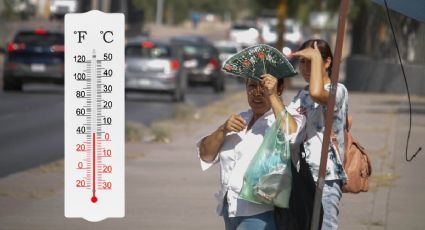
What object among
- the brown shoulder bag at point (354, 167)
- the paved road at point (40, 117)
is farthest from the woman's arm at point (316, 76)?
the paved road at point (40, 117)

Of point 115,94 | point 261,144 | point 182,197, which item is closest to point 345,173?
point 261,144

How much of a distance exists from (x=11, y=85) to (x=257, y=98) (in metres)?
27.9

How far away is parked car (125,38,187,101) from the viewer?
3088 centimetres

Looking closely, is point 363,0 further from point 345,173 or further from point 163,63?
point 345,173

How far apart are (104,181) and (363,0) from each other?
2866 cm

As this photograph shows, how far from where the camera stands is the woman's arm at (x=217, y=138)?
6.25 meters

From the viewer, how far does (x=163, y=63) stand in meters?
31.1

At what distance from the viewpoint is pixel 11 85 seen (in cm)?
3362

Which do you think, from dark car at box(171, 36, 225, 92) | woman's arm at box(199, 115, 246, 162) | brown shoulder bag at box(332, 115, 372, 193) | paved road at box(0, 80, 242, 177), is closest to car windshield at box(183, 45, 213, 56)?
dark car at box(171, 36, 225, 92)

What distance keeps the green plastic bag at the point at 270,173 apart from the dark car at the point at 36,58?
85.4ft

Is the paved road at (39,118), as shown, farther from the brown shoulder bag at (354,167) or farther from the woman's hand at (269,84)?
the woman's hand at (269,84)

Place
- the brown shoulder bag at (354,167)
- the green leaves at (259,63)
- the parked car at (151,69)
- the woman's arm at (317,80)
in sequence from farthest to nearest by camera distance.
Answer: the parked car at (151,69), the brown shoulder bag at (354,167), the woman's arm at (317,80), the green leaves at (259,63)

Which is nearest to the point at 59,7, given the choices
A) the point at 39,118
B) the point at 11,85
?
the point at 11,85

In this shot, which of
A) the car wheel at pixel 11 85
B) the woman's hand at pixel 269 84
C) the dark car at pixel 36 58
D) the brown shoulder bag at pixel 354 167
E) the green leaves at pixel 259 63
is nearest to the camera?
the woman's hand at pixel 269 84
